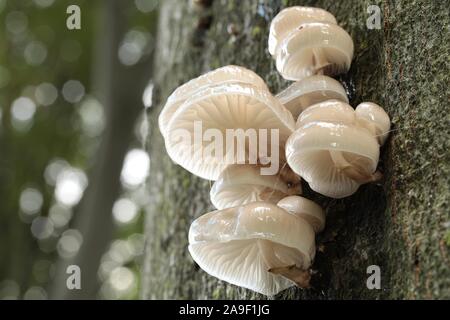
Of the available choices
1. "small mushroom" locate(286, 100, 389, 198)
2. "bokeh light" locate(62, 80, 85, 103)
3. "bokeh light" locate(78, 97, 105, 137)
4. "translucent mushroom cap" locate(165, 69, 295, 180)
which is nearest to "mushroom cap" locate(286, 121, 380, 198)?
"small mushroom" locate(286, 100, 389, 198)

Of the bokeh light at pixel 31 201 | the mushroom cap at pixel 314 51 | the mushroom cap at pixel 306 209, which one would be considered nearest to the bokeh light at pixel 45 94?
the bokeh light at pixel 31 201

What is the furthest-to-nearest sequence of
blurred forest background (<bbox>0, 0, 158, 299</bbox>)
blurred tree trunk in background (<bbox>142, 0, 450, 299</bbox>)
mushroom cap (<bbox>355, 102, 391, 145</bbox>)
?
blurred forest background (<bbox>0, 0, 158, 299</bbox>)
mushroom cap (<bbox>355, 102, 391, 145</bbox>)
blurred tree trunk in background (<bbox>142, 0, 450, 299</bbox>)

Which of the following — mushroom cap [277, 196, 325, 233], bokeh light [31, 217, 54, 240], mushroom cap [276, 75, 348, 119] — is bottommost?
mushroom cap [277, 196, 325, 233]

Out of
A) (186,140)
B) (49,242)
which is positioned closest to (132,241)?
(49,242)

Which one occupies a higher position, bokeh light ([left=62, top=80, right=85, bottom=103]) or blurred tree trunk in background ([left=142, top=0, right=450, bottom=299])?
bokeh light ([left=62, top=80, right=85, bottom=103])

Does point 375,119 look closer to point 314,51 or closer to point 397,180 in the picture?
point 397,180

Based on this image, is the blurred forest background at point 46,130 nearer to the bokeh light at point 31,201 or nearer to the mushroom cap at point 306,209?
the bokeh light at point 31,201

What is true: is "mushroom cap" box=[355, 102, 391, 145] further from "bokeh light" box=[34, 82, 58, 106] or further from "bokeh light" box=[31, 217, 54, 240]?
"bokeh light" box=[31, 217, 54, 240]
